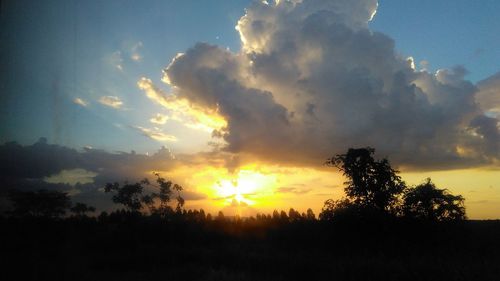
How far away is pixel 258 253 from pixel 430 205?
847 inches

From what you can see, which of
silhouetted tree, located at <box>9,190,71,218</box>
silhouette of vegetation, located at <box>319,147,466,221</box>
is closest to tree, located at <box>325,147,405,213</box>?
silhouette of vegetation, located at <box>319,147,466,221</box>

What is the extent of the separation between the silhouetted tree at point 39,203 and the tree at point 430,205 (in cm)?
6909

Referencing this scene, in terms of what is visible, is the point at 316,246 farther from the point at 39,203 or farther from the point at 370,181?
the point at 39,203

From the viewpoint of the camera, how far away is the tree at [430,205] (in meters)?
39.3

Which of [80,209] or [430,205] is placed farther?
[80,209]

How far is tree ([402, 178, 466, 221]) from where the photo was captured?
39.3 meters

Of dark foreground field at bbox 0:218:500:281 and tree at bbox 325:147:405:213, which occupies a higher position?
tree at bbox 325:147:405:213

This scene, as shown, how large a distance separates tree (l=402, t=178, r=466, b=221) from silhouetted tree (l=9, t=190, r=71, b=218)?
69.1 m

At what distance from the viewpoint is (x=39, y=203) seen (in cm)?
7800

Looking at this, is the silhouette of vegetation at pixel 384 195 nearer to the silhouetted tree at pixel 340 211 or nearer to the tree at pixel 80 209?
the silhouetted tree at pixel 340 211

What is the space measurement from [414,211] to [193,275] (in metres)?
28.5

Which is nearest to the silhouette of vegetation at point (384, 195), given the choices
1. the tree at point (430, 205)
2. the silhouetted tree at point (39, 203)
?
the tree at point (430, 205)

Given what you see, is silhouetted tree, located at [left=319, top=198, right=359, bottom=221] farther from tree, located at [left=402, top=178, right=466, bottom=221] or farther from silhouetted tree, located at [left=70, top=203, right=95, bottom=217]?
silhouetted tree, located at [left=70, top=203, right=95, bottom=217]

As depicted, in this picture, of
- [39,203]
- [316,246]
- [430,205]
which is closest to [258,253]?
[316,246]
